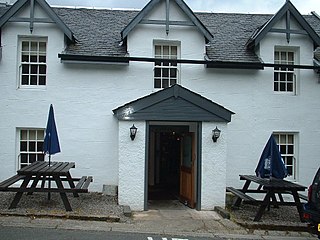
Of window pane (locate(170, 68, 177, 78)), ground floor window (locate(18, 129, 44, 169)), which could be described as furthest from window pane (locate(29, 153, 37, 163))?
window pane (locate(170, 68, 177, 78))

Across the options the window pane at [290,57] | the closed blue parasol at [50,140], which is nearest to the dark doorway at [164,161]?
the window pane at [290,57]

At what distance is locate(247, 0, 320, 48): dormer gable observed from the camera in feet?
47.5

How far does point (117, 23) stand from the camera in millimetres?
16453

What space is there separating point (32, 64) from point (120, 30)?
381 cm

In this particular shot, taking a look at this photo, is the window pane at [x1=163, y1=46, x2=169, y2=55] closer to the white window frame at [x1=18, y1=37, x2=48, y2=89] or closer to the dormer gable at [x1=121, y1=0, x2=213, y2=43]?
the dormer gable at [x1=121, y1=0, x2=213, y2=43]

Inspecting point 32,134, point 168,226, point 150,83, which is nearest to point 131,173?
point 168,226

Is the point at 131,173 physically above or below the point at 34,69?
below

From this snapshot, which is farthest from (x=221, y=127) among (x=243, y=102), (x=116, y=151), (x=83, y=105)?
(x=83, y=105)

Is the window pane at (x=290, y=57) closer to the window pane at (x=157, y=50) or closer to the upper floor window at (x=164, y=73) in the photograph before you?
the upper floor window at (x=164, y=73)

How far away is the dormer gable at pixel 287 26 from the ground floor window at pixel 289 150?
11.6 feet

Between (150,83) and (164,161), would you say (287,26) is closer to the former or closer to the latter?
(150,83)

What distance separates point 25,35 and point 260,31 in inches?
329

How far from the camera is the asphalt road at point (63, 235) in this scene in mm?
8297

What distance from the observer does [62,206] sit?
1109 centimetres
